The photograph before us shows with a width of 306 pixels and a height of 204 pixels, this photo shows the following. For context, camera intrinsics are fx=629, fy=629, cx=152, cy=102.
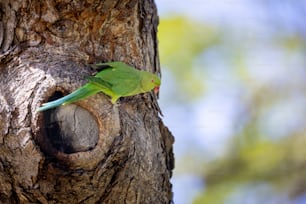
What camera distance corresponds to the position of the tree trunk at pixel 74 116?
1153mm

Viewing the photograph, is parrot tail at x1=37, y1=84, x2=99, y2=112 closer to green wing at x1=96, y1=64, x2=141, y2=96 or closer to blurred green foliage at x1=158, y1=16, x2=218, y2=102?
green wing at x1=96, y1=64, x2=141, y2=96

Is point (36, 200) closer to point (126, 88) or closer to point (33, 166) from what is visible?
point (33, 166)

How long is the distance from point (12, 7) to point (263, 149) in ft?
5.90

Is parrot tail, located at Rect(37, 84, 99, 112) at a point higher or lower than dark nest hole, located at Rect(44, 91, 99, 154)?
higher

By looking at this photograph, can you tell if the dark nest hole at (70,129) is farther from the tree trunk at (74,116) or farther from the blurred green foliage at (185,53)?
the blurred green foliage at (185,53)

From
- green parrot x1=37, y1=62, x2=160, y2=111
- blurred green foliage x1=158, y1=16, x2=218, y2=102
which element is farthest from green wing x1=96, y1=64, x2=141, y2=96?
blurred green foliage x1=158, y1=16, x2=218, y2=102

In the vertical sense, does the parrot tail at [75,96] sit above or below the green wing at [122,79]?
below

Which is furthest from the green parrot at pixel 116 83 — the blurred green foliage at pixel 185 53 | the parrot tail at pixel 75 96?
the blurred green foliage at pixel 185 53

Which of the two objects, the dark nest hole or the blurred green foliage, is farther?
the blurred green foliage

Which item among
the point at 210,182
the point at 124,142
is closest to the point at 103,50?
the point at 124,142

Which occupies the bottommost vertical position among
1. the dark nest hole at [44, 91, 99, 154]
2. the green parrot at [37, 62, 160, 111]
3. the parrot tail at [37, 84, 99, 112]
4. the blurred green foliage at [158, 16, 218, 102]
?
the dark nest hole at [44, 91, 99, 154]

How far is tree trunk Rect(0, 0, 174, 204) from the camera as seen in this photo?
1.15 metres

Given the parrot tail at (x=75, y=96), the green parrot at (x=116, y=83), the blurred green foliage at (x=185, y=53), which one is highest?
the blurred green foliage at (x=185, y=53)

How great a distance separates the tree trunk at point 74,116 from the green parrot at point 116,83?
2 cm
